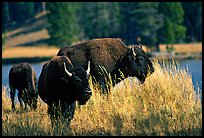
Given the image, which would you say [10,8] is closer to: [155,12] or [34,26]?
[34,26]

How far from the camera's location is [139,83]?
12211 mm

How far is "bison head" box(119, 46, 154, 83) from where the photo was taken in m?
12.5

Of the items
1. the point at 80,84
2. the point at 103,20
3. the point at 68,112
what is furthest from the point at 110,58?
the point at 103,20

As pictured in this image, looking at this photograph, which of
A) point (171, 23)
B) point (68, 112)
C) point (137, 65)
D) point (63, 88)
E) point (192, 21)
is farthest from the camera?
point (192, 21)

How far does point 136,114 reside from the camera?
9.90 metres

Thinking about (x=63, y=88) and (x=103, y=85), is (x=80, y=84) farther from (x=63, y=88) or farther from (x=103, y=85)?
(x=103, y=85)

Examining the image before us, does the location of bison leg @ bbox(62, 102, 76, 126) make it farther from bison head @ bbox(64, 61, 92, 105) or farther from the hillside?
the hillside

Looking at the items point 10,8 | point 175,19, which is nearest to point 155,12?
point 175,19

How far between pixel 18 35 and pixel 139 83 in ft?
335

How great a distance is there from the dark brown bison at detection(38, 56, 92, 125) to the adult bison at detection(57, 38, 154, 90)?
179 cm

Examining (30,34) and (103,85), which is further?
(30,34)

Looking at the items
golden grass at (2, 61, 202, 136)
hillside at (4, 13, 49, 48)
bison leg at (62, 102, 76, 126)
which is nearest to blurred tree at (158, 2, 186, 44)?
hillside at (4, 13, 49, 48)

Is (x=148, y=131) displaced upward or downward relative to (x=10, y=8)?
downward

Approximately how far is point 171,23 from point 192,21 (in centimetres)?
1324
